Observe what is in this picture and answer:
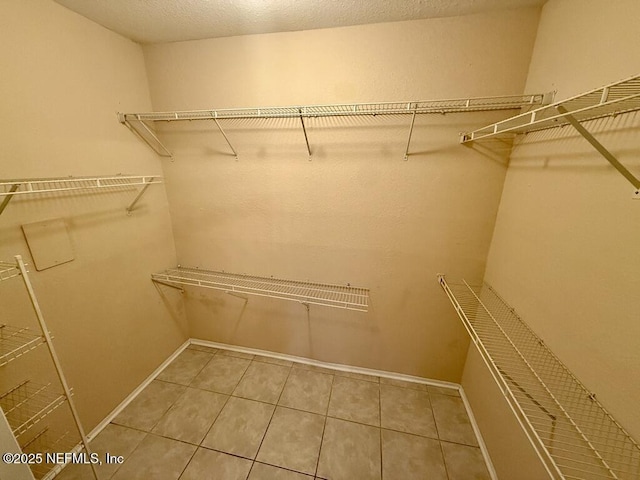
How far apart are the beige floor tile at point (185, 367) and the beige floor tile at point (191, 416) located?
0.48 feet

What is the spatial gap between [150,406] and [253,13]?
2.53 metres

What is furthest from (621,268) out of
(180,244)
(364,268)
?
(180,244)

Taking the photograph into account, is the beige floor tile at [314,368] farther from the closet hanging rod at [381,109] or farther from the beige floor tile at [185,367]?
the closet hanging rod at [381,109]

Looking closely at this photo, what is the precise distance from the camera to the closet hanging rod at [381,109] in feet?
3.98

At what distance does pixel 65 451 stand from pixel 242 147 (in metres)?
2.04

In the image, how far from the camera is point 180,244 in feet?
6.48

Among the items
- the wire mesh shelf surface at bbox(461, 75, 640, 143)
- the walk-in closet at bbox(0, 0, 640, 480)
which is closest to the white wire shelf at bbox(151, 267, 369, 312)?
the walk-in closet at bbox(0, 0, 640, 480)

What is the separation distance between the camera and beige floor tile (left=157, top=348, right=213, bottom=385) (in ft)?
6.22

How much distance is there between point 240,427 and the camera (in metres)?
1.55

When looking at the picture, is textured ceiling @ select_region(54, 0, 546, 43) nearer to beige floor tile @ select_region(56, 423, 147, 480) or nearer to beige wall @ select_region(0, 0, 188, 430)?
beige wall @ select_region(0, 0, 188, 430)

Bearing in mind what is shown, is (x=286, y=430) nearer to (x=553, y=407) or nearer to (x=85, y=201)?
(x=553, y=407)

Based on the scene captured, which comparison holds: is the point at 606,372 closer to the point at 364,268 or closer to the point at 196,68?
the point at 364,268

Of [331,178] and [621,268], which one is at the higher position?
[331,178]

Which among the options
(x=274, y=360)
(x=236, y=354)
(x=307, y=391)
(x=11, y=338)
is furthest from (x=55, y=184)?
(x=307, y=391)
